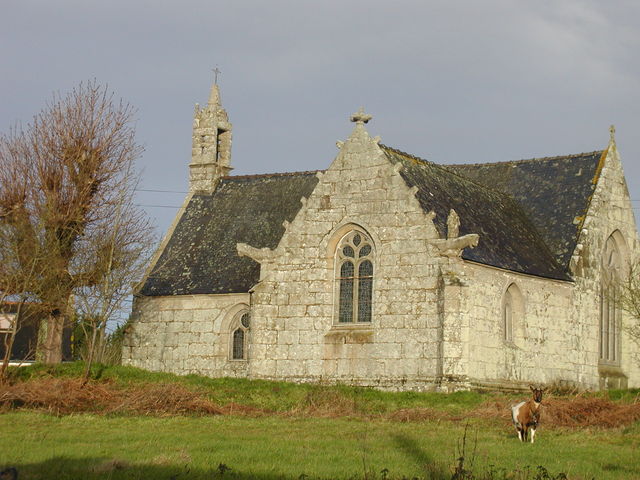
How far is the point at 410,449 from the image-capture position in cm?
1594

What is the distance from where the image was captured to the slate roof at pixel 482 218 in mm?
27547

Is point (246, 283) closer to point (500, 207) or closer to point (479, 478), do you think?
point (500, 207)

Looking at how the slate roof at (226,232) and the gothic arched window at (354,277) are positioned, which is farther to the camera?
the slate roof at (226,232)

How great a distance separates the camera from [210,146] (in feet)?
123

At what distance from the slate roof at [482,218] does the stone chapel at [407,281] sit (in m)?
0.07

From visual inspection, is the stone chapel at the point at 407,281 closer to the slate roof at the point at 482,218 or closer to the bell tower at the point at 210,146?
the slate roof at the point at 482,218

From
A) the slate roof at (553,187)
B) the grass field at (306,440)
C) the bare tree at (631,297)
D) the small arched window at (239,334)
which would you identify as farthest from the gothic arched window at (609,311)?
the small arched window at (239,334)

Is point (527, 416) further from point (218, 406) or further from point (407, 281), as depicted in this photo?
point (407, 281)

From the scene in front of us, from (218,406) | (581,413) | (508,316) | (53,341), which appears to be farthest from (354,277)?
(53,341)

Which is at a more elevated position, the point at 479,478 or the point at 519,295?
the point at 519,295

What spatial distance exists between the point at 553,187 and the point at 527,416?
17.1 metres

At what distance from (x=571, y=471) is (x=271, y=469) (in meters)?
3.94

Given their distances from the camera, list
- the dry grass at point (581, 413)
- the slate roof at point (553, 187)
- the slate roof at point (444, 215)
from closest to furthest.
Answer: the dry grass at point (581, 413) → the slate roof at point (444, 215) → the slate roof at point (553, 187)

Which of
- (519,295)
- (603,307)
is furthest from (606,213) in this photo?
(519,295)
